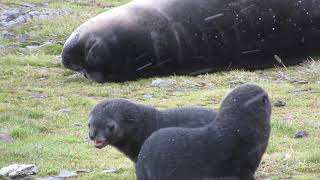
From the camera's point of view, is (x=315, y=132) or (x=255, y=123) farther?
(x=315, y=132)

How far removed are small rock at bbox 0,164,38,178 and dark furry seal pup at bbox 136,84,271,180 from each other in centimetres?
199

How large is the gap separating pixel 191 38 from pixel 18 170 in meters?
7.05

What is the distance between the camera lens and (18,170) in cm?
756

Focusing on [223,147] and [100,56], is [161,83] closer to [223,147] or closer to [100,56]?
[100,56]

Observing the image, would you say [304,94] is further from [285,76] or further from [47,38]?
[47,38]

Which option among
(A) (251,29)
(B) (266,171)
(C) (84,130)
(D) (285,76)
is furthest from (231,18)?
(B) (266,171)

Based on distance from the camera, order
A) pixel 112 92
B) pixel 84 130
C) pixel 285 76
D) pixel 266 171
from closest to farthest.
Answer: pixel 266 171 < pixel 84 130 < pixel 112 92 < pixel 285 76

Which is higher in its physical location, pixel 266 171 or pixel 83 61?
pixel 266 171

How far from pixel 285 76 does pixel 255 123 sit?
26.4 ft

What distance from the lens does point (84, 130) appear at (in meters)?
9.79

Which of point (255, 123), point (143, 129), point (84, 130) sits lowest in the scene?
point (84, 130)

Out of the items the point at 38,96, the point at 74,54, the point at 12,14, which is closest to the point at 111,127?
the point at 38,96

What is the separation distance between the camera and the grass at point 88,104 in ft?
26.0

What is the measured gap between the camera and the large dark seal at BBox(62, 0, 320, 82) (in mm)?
13805
